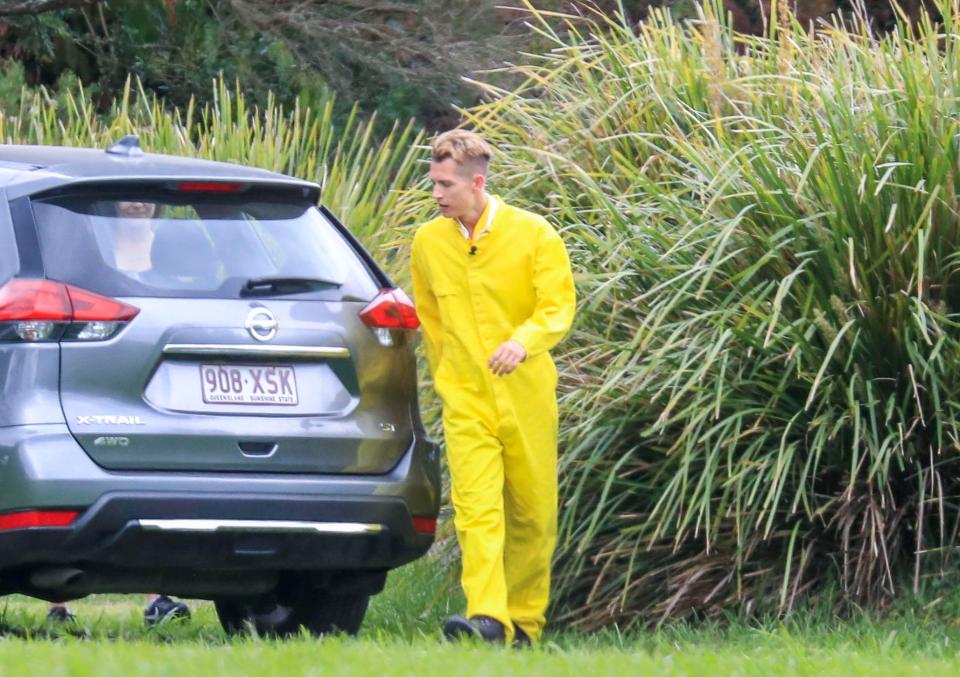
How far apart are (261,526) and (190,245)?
3.11 ft

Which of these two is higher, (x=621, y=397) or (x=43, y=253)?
(x=43, y=253)

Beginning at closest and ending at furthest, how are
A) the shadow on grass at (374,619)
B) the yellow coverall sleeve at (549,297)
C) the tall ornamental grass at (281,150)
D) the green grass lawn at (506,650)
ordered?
the green grass lawn at (506,650), the yellow coverall sleeve at (549,297), the shadow on grass at (374,619), the tall ornamental grass at (281,150)

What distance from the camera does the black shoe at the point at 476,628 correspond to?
6043mm

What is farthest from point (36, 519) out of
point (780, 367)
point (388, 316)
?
point (780, 367)

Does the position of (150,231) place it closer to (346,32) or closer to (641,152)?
(641,152)

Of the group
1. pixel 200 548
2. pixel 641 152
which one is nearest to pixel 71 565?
pixel 200 548

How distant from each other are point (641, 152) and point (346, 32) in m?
9.73

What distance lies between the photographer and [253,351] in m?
5.76

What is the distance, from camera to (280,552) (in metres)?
5.71

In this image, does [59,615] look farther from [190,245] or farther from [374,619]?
[190,245]

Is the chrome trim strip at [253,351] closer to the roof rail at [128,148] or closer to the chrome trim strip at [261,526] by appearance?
the chrome trim strip at [261,526]

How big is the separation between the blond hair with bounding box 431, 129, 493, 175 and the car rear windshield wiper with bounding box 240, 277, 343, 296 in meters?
0.65

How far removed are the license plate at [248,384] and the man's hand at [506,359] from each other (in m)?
0.66

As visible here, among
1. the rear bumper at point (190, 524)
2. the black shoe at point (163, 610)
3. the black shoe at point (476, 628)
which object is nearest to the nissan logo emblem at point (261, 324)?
the rear bumper at point (190, 524)
